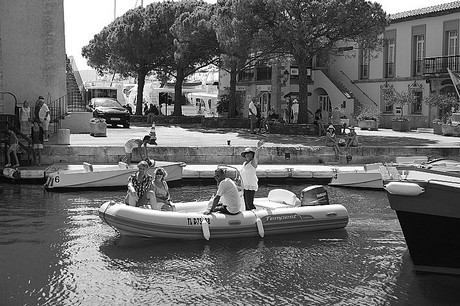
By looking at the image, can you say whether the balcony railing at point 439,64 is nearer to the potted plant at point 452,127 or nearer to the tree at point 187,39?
the potted plant at point 452,127

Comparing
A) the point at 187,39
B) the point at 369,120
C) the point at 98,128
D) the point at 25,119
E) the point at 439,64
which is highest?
the point at 187,39

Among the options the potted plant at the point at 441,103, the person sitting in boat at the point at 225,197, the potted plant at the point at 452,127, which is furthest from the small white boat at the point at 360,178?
the potted plant at the point at 441,103

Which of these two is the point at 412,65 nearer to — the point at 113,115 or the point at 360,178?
the point at 113,115

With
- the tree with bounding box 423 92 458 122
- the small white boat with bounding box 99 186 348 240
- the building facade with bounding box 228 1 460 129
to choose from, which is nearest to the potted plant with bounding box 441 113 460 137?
the tree with bounding box 423 92 458 122

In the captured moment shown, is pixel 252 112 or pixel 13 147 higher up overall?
pixel 252 112

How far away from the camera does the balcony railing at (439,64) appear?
35516mm

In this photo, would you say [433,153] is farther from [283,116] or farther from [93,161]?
[283,116]

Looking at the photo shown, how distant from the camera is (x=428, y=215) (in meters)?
10.0

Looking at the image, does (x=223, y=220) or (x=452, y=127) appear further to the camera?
(x=452, y=127)

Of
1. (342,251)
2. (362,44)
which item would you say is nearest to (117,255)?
(342,251)

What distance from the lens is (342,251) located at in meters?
12.0

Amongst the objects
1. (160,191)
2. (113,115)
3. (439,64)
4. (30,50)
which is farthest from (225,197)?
(439,64)

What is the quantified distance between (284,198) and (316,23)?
1462 cm

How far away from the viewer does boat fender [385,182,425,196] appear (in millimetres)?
9906
